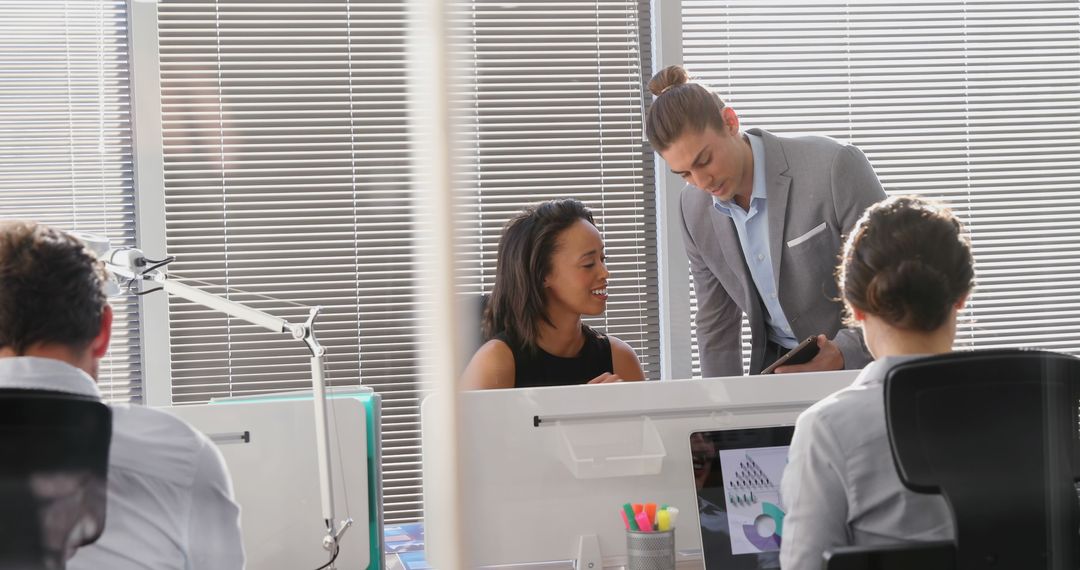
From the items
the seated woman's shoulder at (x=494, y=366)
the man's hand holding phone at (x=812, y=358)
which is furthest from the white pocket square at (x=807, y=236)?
the seated woman's shoulder at (x=494, y=366)

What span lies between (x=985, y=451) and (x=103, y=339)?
2.65ft

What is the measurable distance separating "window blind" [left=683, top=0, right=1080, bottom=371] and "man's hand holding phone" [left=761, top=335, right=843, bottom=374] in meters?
1.35

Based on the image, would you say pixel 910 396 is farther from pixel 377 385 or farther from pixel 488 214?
pixel 488 214

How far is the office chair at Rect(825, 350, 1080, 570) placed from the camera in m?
0.89

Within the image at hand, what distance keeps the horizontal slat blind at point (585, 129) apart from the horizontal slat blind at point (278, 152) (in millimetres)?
390

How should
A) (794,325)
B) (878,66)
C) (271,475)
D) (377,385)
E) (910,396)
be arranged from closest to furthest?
1. (910,396)
2. (271,475)
3. (377,385)
4. (794,325)
5. (878,66)

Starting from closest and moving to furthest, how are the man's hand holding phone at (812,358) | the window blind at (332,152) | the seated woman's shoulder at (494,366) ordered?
the seated woman's shoulder at (494,366) → the man's hand holding phone at (812,358) → the window blind at (332,152)

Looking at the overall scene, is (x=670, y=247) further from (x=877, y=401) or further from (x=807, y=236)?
(x=877, y=401)

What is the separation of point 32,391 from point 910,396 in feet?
2.49

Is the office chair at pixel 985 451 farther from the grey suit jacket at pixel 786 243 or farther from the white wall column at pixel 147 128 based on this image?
the white wall column at pixel 147 128

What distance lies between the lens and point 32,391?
803 millimetres

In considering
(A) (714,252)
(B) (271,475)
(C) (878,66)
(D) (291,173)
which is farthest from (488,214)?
(B) (271,475)

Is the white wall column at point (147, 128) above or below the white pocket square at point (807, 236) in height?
Result: above

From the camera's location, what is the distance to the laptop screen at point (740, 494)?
1222 millimetres
